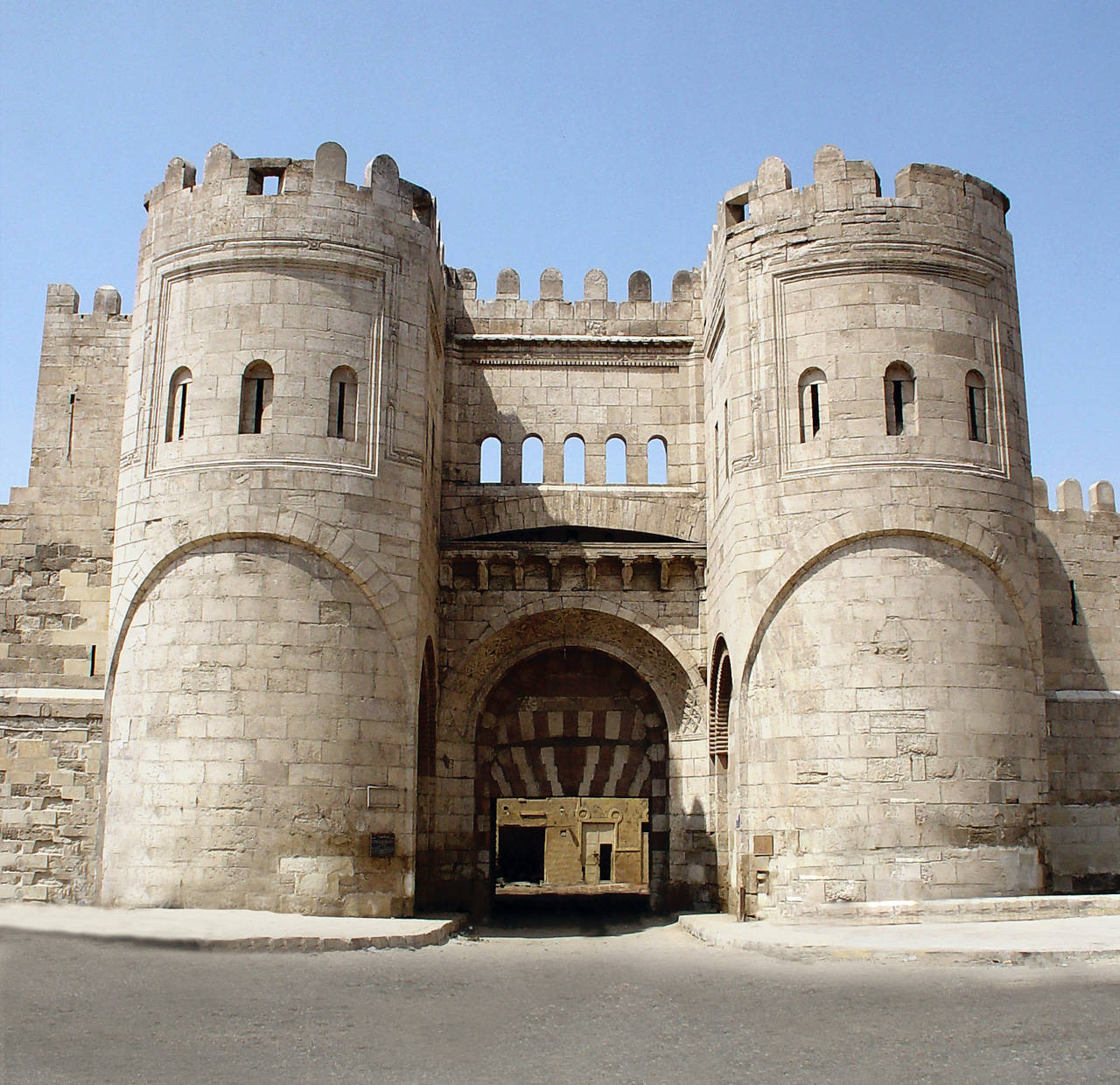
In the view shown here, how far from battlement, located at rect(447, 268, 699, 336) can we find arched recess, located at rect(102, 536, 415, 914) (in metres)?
6.30

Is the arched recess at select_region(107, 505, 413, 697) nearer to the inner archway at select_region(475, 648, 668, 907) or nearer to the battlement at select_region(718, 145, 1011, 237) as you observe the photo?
the inner archway at select_region(475, 648, 668, 907)

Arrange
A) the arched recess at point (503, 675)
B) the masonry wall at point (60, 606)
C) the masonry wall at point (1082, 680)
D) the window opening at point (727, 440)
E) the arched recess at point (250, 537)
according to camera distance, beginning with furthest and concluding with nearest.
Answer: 1. the arched recess at point (503, 675)
2. the masonry wall at point (1082, 680)
3. the window opening at point (727, 440)
4. the masonry wall at point (60, 606)
5. the arched recess at point (250, 537)

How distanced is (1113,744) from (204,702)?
41.1 ft

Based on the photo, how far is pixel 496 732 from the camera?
19.8 metres

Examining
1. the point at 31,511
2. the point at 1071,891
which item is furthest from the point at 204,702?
the point at 1071,891

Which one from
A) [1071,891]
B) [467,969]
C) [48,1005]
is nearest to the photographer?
[48,1005]

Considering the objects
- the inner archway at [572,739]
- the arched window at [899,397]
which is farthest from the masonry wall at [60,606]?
the arched window at [899,397]

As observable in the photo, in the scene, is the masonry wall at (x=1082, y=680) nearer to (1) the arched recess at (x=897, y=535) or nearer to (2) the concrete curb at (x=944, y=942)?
(1) the arched recess at (x=897, y=535)

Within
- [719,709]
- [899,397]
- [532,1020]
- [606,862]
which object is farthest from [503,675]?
[606,862]

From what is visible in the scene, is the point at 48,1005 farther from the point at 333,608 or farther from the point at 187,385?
the point at 187,385

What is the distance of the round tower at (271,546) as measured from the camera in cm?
1505

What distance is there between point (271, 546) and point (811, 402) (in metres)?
7.06

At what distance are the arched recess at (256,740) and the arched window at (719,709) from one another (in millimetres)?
4533

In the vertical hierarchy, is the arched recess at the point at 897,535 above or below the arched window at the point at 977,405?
below
